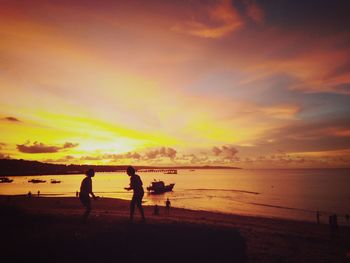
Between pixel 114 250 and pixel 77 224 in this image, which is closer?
pixel 114 250

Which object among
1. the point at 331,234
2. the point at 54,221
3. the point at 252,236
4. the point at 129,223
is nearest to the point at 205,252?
the point at 129,223

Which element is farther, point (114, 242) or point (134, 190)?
point (134, 190)

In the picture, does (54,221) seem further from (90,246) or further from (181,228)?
(181,228)

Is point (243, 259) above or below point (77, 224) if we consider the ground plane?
below

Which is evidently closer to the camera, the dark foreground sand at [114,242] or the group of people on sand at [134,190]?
the dark foreground sand at [114,242]

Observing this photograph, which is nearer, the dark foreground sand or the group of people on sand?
the dark foreground sand

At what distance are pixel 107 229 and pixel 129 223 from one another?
1.38m

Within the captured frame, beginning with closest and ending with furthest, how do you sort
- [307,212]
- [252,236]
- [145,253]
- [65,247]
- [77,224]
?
[65,247] → [145,253] → [77,224] → [252,236] → [307,212]

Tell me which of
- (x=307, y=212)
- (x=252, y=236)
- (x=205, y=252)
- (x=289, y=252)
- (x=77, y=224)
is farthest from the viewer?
(x=307, y=212)

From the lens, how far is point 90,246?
8.84 meters

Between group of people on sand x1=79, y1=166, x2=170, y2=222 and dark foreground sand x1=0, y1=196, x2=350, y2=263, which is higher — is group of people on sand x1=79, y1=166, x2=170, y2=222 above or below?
above

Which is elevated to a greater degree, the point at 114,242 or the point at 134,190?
the point at 134,190

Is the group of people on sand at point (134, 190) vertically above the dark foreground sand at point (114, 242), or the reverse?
the group of people on sand at point (134, 190)

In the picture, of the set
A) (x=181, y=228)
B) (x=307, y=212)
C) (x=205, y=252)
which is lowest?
(x=307, y=212)
